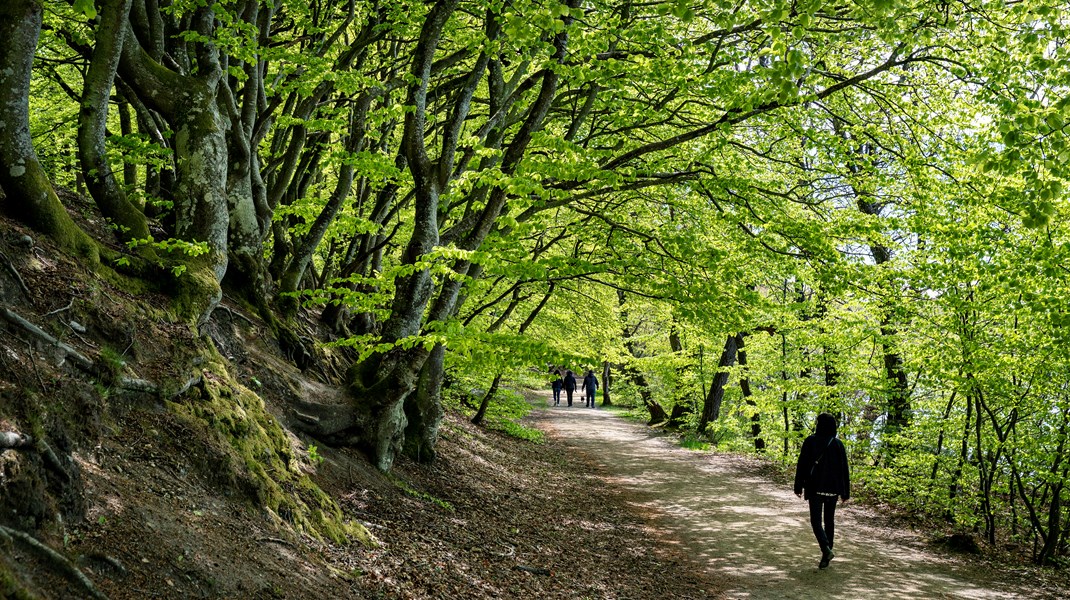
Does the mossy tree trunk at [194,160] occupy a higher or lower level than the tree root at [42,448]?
higher

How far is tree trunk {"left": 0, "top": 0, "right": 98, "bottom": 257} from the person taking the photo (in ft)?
17.0

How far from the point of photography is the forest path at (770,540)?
300 inches

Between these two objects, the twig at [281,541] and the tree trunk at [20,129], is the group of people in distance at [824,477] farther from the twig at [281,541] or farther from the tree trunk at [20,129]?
the tree trunk at [20,129]

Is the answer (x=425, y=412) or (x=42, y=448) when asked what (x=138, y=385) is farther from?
(x=425, y=412)

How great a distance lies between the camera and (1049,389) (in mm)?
8516

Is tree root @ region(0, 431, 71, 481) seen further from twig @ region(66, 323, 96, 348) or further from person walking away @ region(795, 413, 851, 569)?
person walking away @ region(795, 413, 851, 569)

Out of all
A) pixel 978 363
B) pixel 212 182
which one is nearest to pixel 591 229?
pixel 978 363

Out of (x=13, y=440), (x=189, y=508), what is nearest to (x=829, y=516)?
(x=189, y=508)

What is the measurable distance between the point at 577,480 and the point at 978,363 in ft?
25.9

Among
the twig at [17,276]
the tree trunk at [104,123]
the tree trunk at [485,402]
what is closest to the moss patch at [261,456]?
the twig at [17,276]

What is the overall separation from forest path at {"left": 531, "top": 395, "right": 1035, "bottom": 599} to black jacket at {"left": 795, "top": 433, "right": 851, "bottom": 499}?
0.96 m

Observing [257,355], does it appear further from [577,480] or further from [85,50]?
[577,480]

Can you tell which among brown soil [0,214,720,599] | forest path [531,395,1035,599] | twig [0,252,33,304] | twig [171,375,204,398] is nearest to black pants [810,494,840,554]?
forest path [531,395,1035,599]

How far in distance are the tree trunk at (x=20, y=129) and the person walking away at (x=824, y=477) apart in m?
7.80
